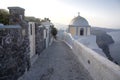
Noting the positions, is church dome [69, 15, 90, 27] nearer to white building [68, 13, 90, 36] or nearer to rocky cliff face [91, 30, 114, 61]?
white building [68, 13, 90, 36]

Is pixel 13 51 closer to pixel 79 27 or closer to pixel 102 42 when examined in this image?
pixel 79 27

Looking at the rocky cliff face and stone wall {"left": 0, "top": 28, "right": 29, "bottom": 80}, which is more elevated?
stone wall {"left": 0, "top": 28, "right": 29, "bottom": 80}

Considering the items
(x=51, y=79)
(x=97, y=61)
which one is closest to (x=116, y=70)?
(x=97, y=61)

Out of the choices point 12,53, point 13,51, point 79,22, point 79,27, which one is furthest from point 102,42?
point 12,53

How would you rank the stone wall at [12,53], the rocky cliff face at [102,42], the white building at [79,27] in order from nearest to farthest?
the stone wall at [12,53] < the white building at [79,27] < the rocky cliff face at [102,42]

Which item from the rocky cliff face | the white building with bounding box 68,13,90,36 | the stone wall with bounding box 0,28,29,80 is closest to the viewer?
the stone wall with bounding box 0,28,29,80

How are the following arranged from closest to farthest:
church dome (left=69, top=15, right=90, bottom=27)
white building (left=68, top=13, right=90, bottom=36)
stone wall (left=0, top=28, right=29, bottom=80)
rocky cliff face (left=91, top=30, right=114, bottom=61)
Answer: stone wall (left=0, top=28, right=29, bottom=80)
white building (left=68, top=13, right=90, bottom=36)
church dome (left=69, top=15, right=90, bottom=27)
rocky cliff face (left=91, top=30, right=114, bottom=61)

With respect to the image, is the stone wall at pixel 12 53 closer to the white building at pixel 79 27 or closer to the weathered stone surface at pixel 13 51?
the weathered stone surface at pixel 13 51

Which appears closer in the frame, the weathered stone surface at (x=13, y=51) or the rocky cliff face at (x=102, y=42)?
the weathered stone surface at (x=13, y=51)


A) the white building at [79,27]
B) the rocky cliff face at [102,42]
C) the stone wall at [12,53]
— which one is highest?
the white building at [79,27]

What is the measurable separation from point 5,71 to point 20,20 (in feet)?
10.2

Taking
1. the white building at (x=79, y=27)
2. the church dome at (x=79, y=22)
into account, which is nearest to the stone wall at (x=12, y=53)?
the white building at (x=79, y=27)

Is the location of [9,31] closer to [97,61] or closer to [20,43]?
[20,43]

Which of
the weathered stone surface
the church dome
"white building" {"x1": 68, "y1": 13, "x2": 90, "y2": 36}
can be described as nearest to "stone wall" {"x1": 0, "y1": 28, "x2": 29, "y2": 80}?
the weathered stone surface
